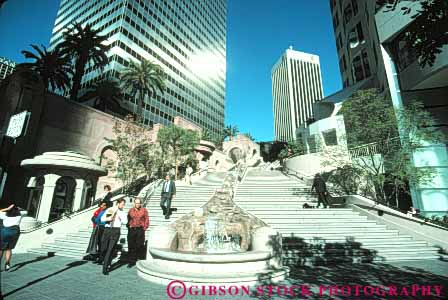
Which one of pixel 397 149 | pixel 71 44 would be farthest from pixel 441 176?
pixel 71 44

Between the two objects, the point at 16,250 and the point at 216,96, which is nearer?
the point at 16,250

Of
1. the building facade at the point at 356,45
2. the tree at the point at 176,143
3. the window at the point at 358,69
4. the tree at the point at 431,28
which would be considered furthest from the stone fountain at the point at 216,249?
the window at the point at 358,69

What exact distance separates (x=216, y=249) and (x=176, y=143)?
1786 cm

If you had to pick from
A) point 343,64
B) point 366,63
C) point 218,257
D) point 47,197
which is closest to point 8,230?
point 218,257

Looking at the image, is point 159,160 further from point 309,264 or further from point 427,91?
point 427,91

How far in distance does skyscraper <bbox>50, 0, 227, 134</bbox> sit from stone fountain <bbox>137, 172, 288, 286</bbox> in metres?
41.2

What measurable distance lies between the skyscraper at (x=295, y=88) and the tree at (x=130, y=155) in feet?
352

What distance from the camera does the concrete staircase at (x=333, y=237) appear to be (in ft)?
23.9

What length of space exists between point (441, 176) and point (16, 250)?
870 inches

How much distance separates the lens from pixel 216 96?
80188 mm

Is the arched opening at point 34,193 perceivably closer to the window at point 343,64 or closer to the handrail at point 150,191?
the handrail at point 150,191

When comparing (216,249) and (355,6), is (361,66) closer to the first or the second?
(355,6)

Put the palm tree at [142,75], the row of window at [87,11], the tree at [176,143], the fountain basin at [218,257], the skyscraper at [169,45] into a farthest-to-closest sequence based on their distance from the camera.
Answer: the row of window at [87,11]
the skyscraper at [169,45]
the palm tree at [142,75]
the tree at [176,143]
the fountain basin at [218,257]

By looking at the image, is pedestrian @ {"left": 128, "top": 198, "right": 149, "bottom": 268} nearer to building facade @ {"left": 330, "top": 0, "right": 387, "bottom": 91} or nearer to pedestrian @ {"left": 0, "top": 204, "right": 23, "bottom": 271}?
pedestrian @ {"left": 0, "top": 204, "right": 23, "bottom": 271}
